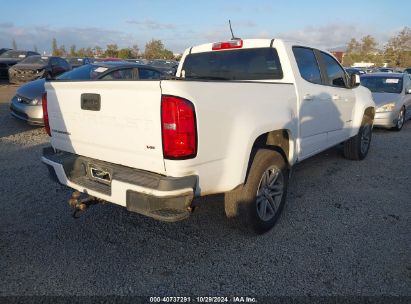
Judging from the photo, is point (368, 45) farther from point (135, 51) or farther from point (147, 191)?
point (147, 191)

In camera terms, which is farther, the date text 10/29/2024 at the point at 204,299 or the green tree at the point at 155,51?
the green tree at the point at 155,51

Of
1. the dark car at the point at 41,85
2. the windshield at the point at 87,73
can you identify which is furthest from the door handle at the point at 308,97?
the windshield at the point at 87,73

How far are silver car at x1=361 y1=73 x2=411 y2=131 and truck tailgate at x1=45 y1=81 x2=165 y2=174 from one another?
792 centimetres

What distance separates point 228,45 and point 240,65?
32cm

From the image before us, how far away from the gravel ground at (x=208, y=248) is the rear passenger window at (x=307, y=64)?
1522 millimetres

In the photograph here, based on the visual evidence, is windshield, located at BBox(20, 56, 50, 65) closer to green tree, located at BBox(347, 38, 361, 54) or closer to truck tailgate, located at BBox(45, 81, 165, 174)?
truck tailgate, located at BBox(45, 81, 165, 174)

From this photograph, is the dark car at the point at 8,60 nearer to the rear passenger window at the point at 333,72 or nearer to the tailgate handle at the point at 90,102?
the rear passenger window at the point at 333,72

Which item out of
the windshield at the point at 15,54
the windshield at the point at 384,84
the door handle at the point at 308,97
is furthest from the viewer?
the windshield at the point at 15,54

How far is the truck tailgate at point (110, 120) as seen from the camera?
103 inches

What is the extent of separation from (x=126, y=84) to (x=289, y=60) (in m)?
2.01

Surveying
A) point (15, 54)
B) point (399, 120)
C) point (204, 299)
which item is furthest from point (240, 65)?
point (15, 54)

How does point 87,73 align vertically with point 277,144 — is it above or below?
above

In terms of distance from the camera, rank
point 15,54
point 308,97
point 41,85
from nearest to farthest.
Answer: point 308,97, point 41,85, point 15,54

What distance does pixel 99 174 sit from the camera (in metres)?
3.13
